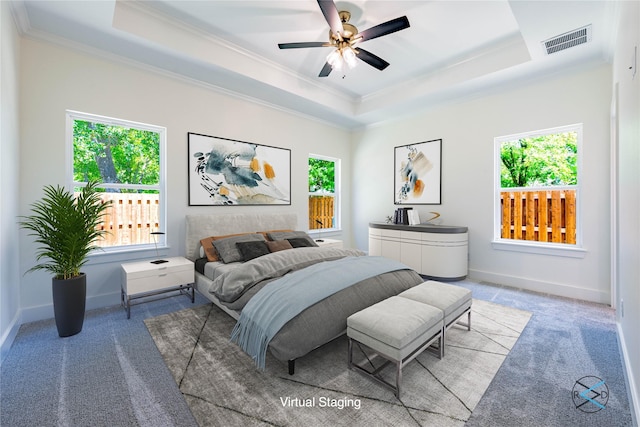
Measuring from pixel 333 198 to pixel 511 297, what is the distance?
3.61 m

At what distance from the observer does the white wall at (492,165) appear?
339 cm

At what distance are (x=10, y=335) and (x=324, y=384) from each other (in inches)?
110

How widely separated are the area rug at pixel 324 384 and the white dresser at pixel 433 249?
164 centimetres

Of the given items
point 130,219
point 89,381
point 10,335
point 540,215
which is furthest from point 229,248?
point 540,215

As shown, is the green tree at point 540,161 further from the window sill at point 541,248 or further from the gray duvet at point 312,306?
the gray duvet at point 312,306

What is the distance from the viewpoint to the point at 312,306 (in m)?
2.07

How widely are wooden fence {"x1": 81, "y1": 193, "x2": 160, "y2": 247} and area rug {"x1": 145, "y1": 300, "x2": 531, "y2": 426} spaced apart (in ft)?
4.91

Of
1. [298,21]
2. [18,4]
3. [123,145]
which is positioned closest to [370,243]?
[298,21]

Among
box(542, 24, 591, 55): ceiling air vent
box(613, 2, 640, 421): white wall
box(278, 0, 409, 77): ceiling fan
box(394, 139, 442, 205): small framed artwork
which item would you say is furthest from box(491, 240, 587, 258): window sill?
box(278, 0, 409, 77): ceiling fan

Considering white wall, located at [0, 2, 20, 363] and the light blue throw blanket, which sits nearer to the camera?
the light blue throw blanket

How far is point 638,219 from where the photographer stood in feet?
5.18

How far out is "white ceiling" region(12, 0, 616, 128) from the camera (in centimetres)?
268

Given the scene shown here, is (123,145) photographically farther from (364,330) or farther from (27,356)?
(364,330)

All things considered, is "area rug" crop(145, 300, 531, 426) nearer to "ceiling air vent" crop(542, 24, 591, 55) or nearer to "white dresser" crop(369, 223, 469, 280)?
"white dresser" crop(369, 223, 469, 280)
